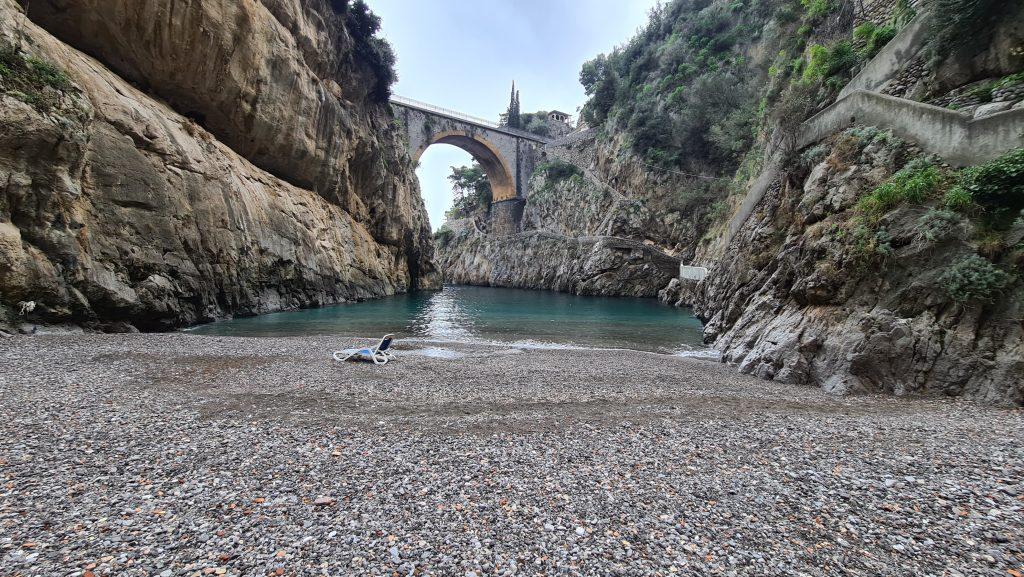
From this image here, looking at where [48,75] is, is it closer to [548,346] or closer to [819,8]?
[548,346]

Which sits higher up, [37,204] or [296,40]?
[296,40]

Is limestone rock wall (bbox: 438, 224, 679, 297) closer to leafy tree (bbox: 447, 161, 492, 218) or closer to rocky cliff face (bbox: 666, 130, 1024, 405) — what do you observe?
leafy tree (bbox: 447, 161, 492, 218)

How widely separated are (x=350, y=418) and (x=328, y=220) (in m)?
26.0

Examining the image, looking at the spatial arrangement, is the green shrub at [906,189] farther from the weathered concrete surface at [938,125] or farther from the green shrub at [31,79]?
the green shrub at [31,79]

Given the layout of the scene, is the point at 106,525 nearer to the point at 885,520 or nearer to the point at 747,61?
the point at 885,520

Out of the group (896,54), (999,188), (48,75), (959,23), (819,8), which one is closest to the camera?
(999,188)

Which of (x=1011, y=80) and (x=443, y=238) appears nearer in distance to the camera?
(x=1011, y=80)

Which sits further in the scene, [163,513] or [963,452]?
[963,452]

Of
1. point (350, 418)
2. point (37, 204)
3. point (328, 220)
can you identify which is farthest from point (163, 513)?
point (328, 220)

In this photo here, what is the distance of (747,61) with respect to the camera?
40.7 metres

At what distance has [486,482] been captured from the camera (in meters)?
4.20

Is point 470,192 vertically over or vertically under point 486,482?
over

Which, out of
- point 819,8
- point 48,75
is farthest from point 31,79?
point 819,8

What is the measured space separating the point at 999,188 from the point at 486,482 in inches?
405
